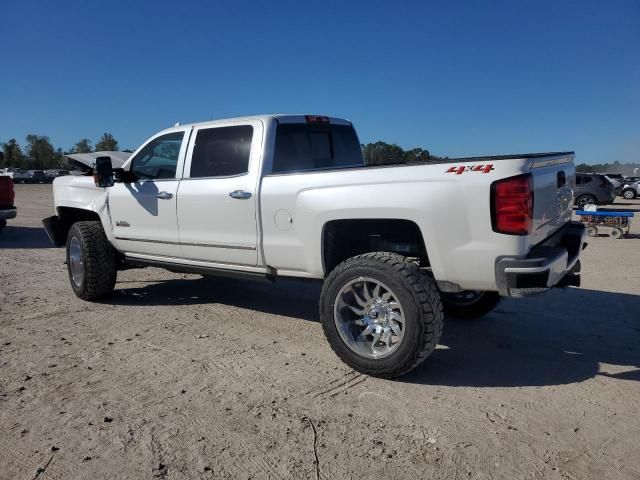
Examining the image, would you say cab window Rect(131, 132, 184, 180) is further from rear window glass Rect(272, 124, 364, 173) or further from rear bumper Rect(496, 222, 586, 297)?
rear bumper Rect(496, 222, 586, 297)

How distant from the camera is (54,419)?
3137 mm

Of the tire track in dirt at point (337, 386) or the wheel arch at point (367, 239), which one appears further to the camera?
the wheel arch at point (367, 239)

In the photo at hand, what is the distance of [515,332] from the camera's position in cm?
482

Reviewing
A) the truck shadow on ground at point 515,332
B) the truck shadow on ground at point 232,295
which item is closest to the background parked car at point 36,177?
the truck shadow on ground at point 232,295

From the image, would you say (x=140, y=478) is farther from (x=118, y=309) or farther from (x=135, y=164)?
(x=135, y=164)

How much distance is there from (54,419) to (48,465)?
20.7 inches

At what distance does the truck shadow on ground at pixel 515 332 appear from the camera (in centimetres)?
385

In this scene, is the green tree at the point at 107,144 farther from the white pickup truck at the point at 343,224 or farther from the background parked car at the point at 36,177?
the white pickup truck at the point at 343,224

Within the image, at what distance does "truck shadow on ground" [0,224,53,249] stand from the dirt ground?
5607mm

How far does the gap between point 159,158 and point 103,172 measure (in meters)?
0.59

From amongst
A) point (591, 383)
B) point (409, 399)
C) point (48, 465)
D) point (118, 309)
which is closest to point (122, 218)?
point (118, 309)

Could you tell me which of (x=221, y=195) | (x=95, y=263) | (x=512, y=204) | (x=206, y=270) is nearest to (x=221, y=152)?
(x=221, y=195)

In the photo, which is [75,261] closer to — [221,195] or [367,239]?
[221,195]

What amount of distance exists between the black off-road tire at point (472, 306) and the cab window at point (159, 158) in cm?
313
